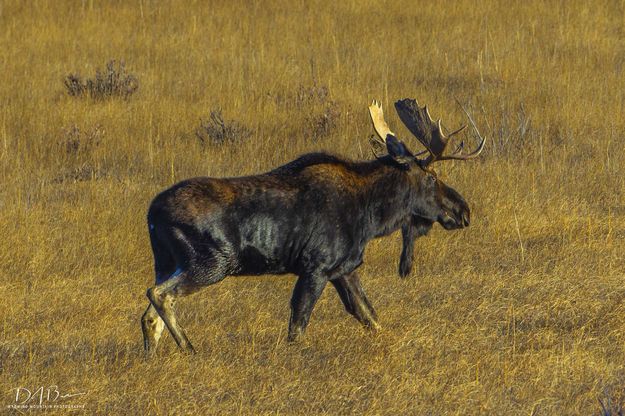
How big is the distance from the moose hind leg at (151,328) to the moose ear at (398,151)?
6.49 feet

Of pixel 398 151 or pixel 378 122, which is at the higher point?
pixel 378 122

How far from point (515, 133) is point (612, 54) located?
3.17m

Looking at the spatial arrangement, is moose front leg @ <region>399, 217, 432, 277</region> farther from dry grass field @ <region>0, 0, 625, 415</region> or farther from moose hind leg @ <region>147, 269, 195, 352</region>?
moose hind leg @ <region>147, 269, 195, 352</region>

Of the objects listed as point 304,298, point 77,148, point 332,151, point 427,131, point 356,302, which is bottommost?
point 77,148

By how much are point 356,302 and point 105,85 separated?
7.21m

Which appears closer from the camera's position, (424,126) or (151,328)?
(151,328)

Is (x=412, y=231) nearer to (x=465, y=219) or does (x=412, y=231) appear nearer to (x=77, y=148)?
(x=465, y=219)

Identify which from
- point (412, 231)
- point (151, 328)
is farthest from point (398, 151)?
point (151, 328)

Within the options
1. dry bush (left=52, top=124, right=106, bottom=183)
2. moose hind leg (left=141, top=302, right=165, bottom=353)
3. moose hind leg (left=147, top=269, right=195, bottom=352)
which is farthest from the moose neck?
dry bush (left=52, top=124, right=106, bottom=183)

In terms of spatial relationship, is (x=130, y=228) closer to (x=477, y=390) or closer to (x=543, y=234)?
(x=543, y=234)

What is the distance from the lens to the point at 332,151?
8.80 m

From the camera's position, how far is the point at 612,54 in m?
15.8

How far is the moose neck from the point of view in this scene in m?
8.39

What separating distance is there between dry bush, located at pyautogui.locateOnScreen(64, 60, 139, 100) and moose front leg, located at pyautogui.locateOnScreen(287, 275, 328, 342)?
281 inches
